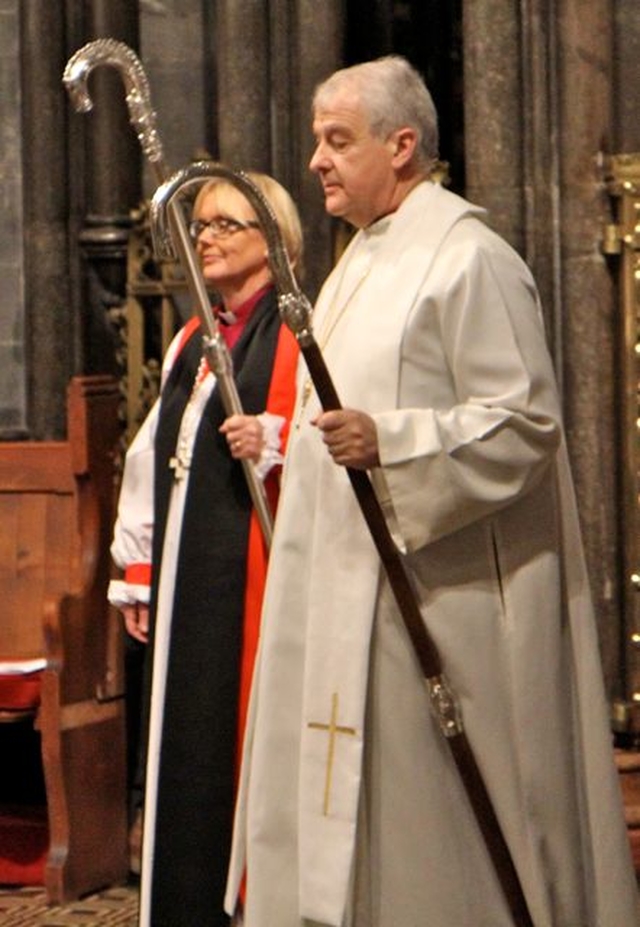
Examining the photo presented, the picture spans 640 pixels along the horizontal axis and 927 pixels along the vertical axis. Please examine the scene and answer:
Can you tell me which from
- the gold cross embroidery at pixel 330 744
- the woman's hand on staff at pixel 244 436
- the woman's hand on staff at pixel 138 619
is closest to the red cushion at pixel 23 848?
the woman's hand on staff at pixel 138 619

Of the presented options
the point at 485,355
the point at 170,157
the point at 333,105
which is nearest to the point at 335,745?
the point at 485,355

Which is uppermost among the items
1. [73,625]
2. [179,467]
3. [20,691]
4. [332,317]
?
[332,317]

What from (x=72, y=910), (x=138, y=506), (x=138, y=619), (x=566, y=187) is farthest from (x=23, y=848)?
(x=566, y=187)

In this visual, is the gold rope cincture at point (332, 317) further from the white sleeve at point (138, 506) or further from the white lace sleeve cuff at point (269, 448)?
the white sleeve at point (138, 506)

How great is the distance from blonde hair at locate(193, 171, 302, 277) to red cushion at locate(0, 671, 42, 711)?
64.5 inches

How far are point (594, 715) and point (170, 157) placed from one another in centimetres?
343

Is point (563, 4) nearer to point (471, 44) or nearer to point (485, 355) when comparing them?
point (471, 44)

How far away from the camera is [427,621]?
13.6 feet

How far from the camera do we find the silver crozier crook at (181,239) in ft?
15.9

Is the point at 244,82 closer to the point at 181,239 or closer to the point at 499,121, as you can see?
the point at 499,121

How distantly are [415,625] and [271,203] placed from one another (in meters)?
1.36

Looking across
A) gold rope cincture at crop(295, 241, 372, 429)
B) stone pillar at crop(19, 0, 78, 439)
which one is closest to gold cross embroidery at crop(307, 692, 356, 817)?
gold rope cincture at crop(295, 241, 372, 429)

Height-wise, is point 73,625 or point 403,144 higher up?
point 403,144

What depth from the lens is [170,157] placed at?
23.9ft
